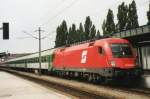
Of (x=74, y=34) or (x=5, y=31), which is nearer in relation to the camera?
(x=5, y=31)

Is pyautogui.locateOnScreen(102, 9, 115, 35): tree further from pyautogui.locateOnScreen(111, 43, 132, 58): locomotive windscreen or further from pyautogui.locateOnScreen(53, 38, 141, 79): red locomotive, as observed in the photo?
pyautogui.locateOnScreen(111, 43, 132, 58): locomotive windscreen

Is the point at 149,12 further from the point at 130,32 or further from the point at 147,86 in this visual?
the point at 147,86

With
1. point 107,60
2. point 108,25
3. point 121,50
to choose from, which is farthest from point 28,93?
point 108,25

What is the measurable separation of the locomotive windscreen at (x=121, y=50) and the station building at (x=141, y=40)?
7.14 feet

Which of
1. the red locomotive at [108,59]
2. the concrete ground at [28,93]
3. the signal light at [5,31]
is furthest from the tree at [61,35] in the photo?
the signal light at [5,31]

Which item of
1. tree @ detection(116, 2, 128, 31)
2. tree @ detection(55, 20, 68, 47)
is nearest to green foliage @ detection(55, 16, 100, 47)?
tree @ detection(55, 20, 68, 47)

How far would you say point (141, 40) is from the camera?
2834 cm

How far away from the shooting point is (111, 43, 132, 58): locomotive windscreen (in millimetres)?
22766

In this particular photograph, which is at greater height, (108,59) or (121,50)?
(121,50)

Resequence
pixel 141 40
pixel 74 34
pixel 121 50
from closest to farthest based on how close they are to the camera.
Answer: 1. pixel 121 50
2. pixel 141 40
3. pixel 74 34

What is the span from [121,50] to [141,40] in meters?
5.84

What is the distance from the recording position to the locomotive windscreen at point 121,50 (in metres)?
22.8

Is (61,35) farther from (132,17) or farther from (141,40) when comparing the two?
(141,40)

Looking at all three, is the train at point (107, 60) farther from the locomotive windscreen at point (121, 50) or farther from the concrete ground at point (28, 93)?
the concrete ground at point (28, 93)
